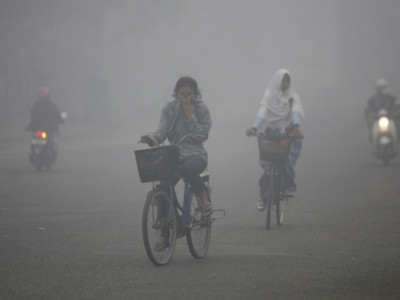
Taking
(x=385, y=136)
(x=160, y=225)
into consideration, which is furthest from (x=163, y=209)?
(x=385, y=136)

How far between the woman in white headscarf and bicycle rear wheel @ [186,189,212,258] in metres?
2.57

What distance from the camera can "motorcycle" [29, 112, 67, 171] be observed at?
712 inches

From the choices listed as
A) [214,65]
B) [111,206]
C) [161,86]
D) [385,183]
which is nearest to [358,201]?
[385,183]

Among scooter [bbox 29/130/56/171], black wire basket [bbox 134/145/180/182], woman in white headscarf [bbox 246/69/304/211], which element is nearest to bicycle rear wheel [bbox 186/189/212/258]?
black wire basket [bbox 134/145/180/182]

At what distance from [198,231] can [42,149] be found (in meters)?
11.1

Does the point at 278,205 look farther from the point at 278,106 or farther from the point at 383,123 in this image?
the point at 383,123

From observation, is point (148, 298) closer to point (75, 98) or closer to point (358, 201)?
point (358, 201)

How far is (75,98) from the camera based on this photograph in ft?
176

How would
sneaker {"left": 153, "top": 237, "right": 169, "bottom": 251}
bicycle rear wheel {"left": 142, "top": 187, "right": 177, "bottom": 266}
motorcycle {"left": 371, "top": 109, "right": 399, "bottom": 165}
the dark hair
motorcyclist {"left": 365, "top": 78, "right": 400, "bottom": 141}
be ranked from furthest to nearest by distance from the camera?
motorcyclist {"left": 365, "top": 78, "right": 400, "bottom": 141}, motorcycle {"left": 371, "top": 109, "right": 399, "bottom": 165}, the dark hair, sneaker {"left": 153, "top": 237, "right": 169, "bottom": 251}, bicycle rear wheel {"left": 142, "top": 187, "right": 177, "bottom": 266}

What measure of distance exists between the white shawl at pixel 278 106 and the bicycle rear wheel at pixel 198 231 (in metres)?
2.93

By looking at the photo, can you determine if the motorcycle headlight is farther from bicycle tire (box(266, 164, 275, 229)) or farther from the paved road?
bicycle tire (box(266, 164, 275, 229))

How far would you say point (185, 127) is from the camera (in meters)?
7.55

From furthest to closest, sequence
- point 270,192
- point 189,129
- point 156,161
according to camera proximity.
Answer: point 270,192 < point 189,129 < point 156,161

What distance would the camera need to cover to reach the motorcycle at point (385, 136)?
18.0 meters
